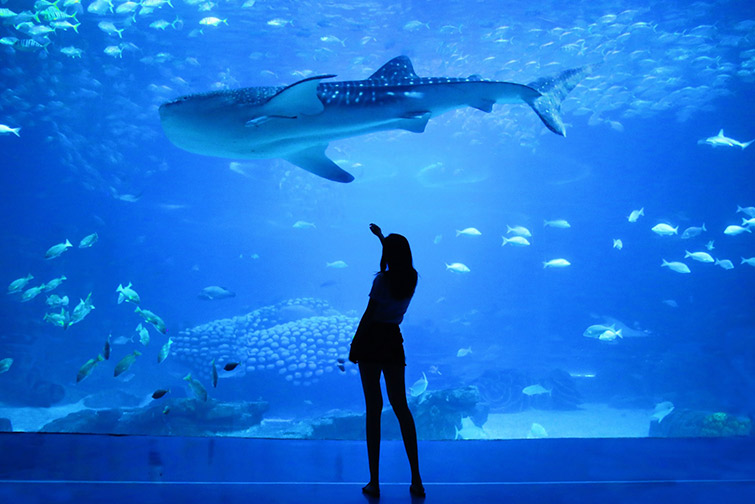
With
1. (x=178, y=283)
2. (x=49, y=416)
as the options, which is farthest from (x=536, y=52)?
(x=178, y=283)

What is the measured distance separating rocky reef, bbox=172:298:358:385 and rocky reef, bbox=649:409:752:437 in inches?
278

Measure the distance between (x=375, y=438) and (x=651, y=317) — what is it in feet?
97.0

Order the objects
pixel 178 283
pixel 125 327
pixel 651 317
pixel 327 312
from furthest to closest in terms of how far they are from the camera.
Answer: pixel 178 283, pixel 651 317, pixel 125 327, pixel 327 312

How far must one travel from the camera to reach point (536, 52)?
1522 centimetres

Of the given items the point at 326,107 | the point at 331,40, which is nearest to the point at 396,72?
the point at 326,107

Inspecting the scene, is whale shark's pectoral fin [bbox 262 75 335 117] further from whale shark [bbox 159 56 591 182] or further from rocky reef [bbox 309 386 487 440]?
rocky reef [bbox 309 386 487 440]

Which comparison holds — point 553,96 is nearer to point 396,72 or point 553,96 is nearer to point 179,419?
point 396,72

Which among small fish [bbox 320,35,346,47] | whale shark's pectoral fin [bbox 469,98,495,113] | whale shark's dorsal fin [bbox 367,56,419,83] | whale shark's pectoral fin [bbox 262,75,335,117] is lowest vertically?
whale shark's pectoral fin [bbox 262,75,335,117]

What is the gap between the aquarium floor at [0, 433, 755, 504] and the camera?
2.21m

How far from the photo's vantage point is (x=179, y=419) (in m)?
8.02

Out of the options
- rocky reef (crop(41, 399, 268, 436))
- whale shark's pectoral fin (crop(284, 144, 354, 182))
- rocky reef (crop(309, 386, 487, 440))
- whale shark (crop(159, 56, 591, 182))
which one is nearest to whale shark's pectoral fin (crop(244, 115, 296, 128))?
whale shark (crop(159, 56, 591, 182))

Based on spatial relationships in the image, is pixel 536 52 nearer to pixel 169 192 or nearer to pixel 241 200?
pixel 241 200

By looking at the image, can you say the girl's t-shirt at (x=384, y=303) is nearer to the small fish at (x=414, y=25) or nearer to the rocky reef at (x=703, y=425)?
the rocky reef at (x=703, y=425)

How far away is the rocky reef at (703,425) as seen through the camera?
8.41 metres
